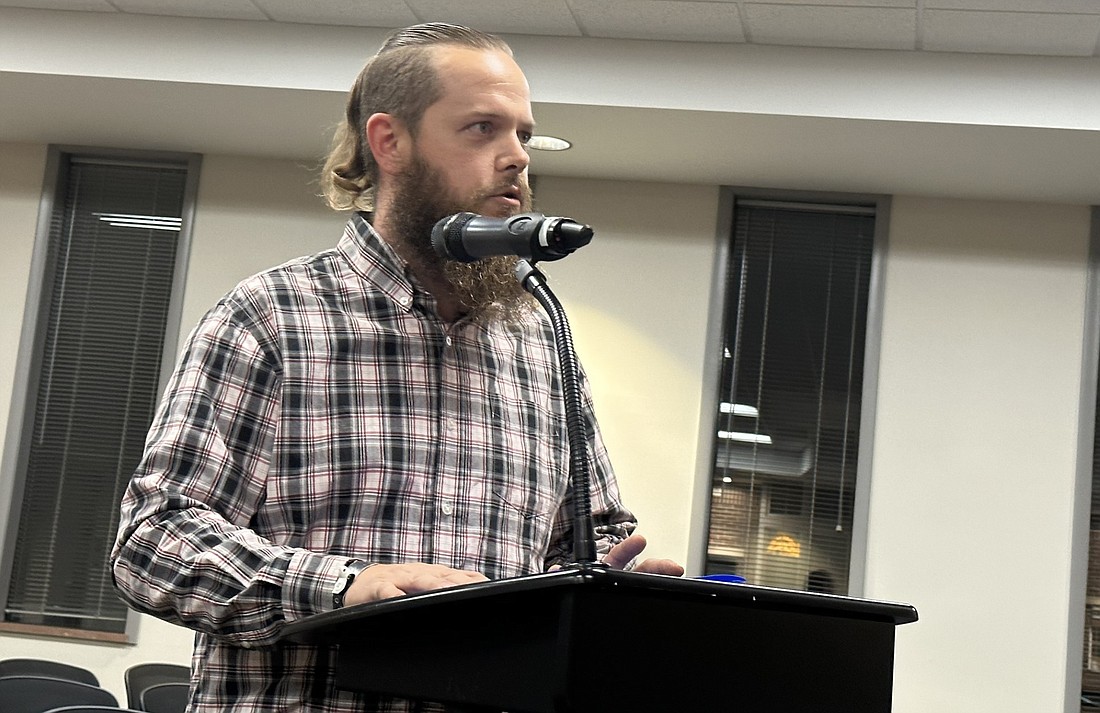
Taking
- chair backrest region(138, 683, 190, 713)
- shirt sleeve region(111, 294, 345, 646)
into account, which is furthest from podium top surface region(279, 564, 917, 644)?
chair backrest region(138, 683, 190, 713)

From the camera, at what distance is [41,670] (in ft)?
17.0

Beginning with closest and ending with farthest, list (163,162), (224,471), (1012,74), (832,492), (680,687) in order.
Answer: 1. (680,687)
2. (224,471)
3. (1012,74)
4. (832,492)
5. (163,162)

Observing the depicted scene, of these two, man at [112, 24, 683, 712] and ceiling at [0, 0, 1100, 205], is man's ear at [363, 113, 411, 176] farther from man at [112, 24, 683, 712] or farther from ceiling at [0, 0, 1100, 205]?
ceiling at [0, 0, 1100, 205]

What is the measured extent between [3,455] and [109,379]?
0.60 meters

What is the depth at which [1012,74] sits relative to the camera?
5324 mm

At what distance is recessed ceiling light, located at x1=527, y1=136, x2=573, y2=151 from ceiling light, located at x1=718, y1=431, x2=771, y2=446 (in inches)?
59.4

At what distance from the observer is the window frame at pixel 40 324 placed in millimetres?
6422

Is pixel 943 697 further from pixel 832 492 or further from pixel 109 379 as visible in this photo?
pixel 109 379

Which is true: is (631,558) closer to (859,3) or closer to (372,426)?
(372,426)

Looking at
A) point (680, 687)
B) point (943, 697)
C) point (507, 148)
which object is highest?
point (507, 148)

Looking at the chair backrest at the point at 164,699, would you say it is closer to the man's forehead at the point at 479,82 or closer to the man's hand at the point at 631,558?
the man's forehead at the point at 479,82

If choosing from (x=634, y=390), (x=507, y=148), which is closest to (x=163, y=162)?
(x=634, y=390)

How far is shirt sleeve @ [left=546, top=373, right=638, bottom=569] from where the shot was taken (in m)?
1.70

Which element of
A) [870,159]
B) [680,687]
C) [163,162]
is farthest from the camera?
[163,162]
